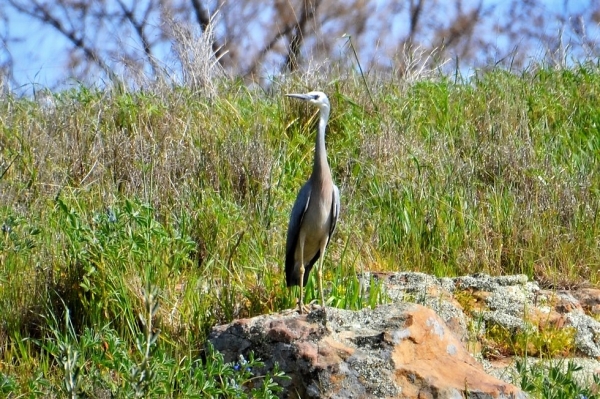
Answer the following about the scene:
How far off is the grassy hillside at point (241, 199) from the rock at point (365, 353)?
0.38m

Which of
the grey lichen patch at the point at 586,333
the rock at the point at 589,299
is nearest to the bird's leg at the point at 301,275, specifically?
the grey lichen patch at the point at 586,333

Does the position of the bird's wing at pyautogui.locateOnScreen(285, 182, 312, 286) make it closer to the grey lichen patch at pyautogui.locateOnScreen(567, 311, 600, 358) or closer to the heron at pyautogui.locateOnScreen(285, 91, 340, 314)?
the heron at pyautogui.locateOnScreen(285, 91, 340, 314)

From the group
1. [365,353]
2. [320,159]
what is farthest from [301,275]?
[365,353]

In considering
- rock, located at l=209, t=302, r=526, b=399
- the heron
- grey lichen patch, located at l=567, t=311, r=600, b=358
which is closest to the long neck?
the heron

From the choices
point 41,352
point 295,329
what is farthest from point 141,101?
point 295,329

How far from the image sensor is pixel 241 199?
22.2 ft

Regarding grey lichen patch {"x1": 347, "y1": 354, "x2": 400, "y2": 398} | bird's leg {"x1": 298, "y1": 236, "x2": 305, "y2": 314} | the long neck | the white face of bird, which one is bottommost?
grey lichen patch {"x1": 347, "y1": 354, "x2": 400, "y2": 398}

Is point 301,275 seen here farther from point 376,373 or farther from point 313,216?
point 376,373

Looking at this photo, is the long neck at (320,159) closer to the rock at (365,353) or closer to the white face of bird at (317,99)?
the white face of bird at (317,99)

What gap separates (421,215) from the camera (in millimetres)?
6246

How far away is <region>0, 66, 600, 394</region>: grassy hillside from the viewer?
4902 mm

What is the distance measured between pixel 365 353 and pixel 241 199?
9.20 ft

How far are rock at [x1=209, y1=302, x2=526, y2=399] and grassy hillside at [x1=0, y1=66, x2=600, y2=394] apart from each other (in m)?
0.38

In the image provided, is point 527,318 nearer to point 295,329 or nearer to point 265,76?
point 295,329
